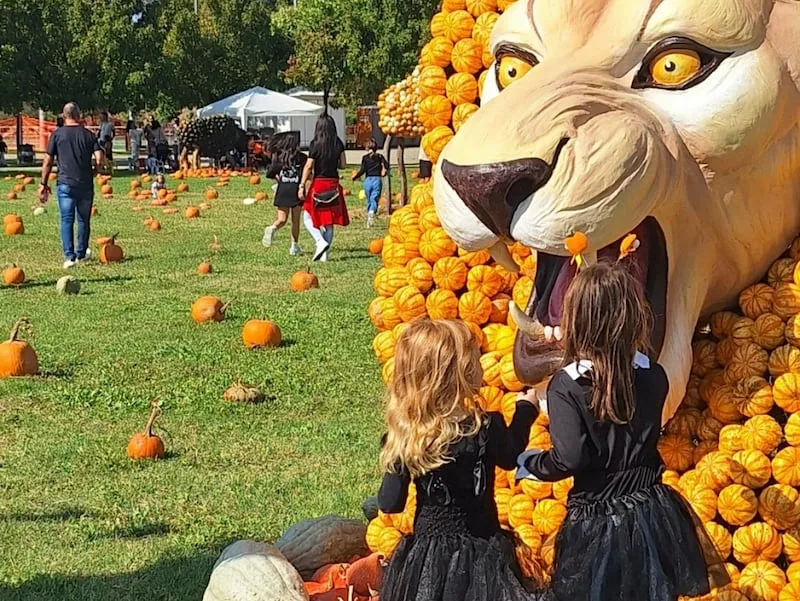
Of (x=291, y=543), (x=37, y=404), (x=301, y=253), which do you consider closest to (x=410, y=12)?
(x=301, y=253)

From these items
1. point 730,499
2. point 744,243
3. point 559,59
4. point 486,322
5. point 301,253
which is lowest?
point 301,253

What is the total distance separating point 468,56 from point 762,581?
7.04 ft

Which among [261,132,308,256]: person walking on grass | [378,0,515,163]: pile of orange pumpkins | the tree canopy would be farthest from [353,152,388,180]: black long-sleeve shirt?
[378,0,515,163]: pile of orange pumpkins

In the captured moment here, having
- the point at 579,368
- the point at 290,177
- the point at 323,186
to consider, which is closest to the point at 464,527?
the point at 579,368

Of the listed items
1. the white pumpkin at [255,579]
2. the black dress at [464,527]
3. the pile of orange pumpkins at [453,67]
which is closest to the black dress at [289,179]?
the pile of orange pumpkins at [453,67]

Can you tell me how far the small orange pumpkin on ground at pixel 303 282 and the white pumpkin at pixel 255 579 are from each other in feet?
25.3

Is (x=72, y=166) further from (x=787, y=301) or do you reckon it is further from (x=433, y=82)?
(x=787, y=301)

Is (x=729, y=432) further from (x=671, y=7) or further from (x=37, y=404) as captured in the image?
(x=37, y=404)

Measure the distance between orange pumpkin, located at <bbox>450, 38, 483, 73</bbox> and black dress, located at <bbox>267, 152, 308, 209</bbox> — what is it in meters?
9.95

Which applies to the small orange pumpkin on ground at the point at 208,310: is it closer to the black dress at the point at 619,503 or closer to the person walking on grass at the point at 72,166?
the person walking on grass at the point at 72,166

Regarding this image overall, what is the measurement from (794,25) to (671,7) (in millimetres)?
403

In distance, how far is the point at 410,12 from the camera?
29.2m

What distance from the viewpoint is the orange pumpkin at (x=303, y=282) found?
11812 millimetres

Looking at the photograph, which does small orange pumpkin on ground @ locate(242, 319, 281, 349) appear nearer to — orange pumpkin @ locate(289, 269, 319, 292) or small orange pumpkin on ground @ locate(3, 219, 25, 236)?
orange pumpkin @ locate(289, 269, 319, 292)
